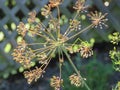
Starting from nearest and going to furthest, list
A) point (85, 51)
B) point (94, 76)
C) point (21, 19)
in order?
point (85, 51) < point (94, 76) < point (21, 19)

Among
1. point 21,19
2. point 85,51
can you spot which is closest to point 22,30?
point 85,51

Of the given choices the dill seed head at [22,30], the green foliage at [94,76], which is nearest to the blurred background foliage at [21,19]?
the green foliage at [94,76]

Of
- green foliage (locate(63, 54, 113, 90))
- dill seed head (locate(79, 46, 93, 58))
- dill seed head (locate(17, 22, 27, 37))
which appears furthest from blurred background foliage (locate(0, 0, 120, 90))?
dill seed head (locate(79, 46, 93, 58))

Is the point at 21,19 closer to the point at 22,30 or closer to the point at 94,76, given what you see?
the point at 94,76

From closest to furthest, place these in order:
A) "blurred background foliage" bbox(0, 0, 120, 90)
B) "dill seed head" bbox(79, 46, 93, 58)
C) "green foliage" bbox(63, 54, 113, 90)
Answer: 1. "dill seed head" bbox(79, 46, 93, 58)
2. "green foliage" bbox(63, 54, 113, 90)
3. "blurred background foliage" bbox(0, 0, 120, 90)

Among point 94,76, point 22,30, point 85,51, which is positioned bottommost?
point 94,76

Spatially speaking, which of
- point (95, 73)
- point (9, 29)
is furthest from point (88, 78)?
point (9, 29)

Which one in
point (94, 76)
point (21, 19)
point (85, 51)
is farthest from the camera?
point (21, 19)

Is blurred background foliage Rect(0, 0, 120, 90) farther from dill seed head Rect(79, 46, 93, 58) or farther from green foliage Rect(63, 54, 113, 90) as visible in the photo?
dill seed head Rect(79, 46, 93, 58)

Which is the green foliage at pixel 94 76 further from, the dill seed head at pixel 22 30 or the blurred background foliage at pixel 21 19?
the dill seed head at pixel 22 30

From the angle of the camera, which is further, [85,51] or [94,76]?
[94,76]
